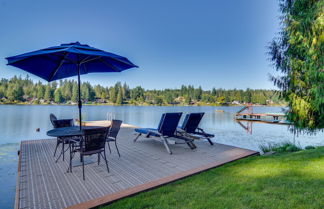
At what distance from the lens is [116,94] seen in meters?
70.4

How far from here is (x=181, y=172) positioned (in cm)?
343

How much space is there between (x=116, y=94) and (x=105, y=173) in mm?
69264

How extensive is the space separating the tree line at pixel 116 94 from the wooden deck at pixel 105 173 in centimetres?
6461

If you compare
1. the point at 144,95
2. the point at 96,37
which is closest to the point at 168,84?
the point at 144,95

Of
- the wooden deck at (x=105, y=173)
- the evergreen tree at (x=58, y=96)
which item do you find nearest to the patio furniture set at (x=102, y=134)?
the wooden deck at (x=105, y=173)

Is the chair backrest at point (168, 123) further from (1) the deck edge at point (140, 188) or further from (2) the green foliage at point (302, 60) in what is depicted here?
(2) the green foliage at point (302, 60)

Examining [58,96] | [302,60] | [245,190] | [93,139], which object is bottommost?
[245,190]

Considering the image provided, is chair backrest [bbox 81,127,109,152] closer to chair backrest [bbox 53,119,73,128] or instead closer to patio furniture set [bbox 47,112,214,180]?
patio furniture set [bbox 47,112,214,180]

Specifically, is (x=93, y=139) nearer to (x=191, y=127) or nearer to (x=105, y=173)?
(x=105, y=173)

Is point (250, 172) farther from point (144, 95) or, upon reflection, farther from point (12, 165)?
point (144, 95)

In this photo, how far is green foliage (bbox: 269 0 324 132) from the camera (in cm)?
417

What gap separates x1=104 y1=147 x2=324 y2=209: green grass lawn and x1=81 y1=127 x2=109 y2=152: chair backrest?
1.29 meters

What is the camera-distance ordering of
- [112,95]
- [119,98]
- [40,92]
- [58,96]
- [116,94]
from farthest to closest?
[116,94]
[112,95]
[119,98]
[58,96]
[40,92]

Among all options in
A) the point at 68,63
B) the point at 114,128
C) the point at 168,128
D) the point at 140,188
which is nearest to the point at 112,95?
the point at 68,63
